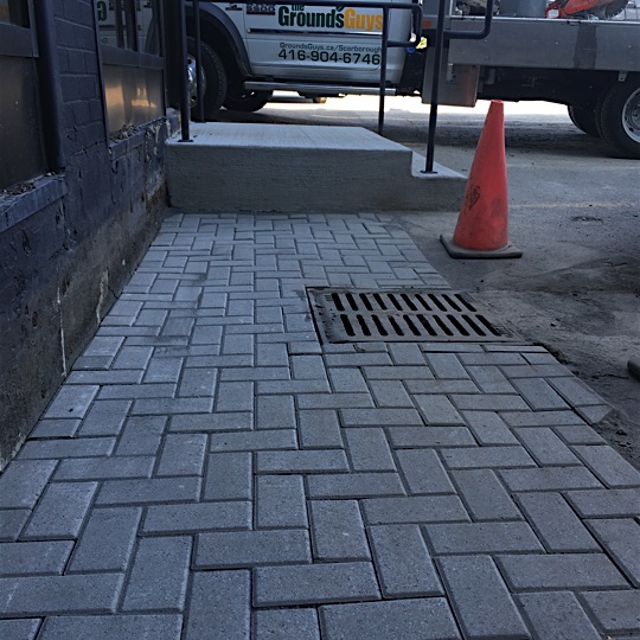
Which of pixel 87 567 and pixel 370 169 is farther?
pixel 370 169

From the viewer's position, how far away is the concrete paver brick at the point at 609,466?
7.25ft

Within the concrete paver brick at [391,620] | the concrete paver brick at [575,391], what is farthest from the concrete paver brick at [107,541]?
the concrete paver brick at [575,391]

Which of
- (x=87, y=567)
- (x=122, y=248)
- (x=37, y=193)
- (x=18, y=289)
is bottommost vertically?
(x=87, y=567)

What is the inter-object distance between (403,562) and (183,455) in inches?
33.0

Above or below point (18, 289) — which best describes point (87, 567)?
below

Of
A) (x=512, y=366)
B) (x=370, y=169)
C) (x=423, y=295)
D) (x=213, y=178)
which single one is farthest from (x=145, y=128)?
(x=512, y=366)

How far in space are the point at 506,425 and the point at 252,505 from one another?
1031mm

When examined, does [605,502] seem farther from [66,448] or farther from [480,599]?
[66,448]

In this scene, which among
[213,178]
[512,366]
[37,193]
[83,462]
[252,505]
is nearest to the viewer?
[252,505]

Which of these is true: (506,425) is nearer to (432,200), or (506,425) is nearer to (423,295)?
(423,295)

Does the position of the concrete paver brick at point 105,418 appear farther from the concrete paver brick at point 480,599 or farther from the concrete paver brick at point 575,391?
the concrete paver brick at point 575,391

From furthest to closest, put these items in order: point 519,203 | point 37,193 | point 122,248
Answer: point 519,203 < point 122,248 < point 37,193

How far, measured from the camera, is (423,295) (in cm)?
393

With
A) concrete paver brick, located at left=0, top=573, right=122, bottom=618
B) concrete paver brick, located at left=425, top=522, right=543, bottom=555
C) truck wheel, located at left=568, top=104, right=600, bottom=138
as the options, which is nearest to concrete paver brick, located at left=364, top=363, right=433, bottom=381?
concrete paver brick, located at left=425, top=522, right=543, bottom=555
